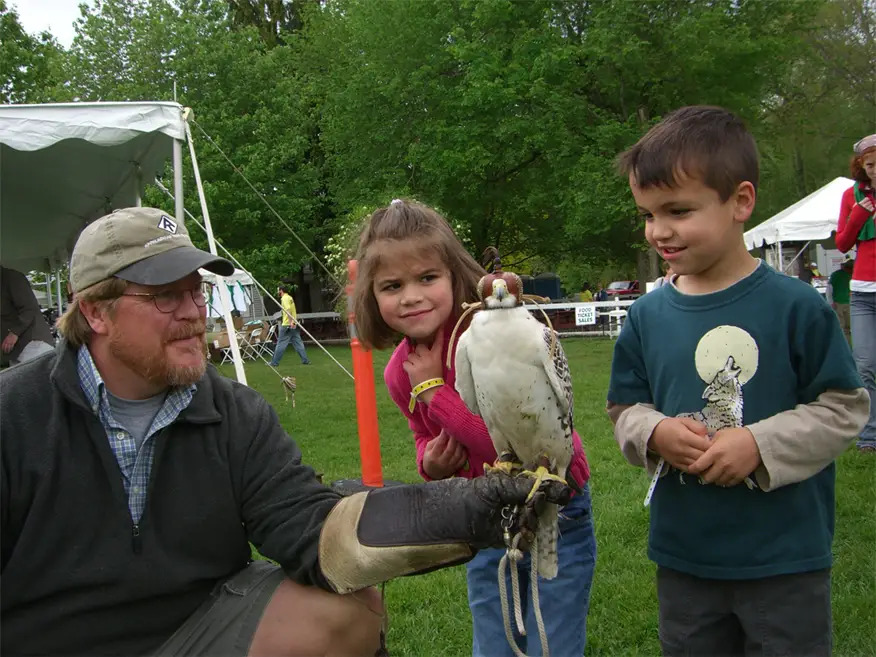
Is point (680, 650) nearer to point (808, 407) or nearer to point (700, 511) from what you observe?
point (700, 511)

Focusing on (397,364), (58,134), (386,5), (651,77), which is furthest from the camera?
(386,5)

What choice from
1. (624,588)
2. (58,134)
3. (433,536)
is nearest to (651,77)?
(58,134)

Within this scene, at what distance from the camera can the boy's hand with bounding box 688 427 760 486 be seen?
1.85m

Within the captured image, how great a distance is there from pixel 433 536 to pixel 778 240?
1352cm

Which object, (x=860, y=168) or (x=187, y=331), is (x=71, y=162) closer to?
(x=187, y=331)

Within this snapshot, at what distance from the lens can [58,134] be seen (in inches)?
226

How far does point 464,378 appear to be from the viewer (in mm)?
2014

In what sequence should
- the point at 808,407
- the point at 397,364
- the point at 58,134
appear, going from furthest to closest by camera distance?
1. the point at 58,134
2. the point at 397,364
3. the point at 808,407

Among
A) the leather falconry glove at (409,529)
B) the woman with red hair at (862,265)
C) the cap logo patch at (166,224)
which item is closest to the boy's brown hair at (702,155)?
the leather falconry glove at (409,529)


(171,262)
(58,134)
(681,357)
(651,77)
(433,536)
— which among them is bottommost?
(433,536)

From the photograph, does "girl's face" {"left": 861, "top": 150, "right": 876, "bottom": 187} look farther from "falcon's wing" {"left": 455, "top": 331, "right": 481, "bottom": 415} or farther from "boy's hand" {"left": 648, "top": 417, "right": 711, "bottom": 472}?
"falcon's wing" {"left": 455, "top": 331, "right": 481, "bottom": 415}

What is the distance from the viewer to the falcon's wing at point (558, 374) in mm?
1941

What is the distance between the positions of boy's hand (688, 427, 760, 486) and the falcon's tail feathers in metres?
0.41

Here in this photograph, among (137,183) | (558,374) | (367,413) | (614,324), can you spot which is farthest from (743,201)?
(614,324)
